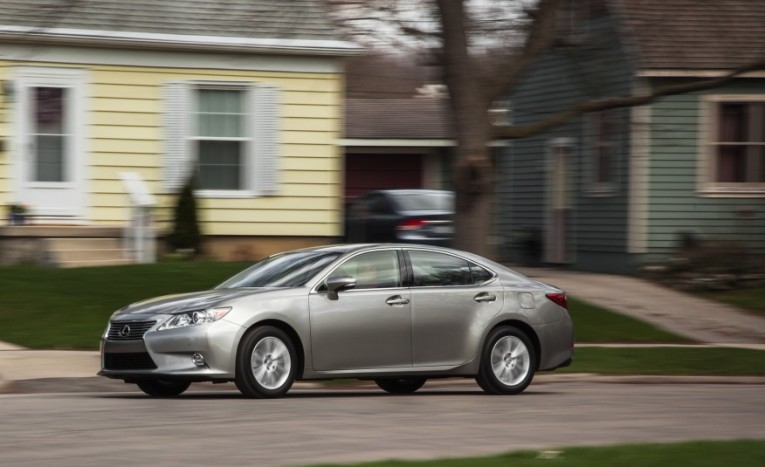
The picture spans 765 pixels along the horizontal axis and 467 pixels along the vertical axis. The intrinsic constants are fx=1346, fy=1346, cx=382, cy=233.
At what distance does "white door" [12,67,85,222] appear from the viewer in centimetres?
2208

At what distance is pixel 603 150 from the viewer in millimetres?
27234

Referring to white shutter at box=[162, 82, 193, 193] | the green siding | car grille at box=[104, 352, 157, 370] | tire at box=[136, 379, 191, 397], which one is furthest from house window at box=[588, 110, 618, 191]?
car grille at box=[104, 352, 157, 370]

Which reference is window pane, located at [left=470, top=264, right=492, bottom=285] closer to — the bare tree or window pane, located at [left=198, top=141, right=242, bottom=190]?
the bare tree

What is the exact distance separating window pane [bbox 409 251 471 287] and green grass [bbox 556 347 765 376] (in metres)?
3.13

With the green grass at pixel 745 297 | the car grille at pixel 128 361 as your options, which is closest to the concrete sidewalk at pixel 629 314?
the green grass at pixel 745 297

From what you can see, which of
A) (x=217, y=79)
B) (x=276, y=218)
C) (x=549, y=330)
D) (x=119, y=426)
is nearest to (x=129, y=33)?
(x=217, y=79)

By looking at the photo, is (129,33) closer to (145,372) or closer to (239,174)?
(239,174)

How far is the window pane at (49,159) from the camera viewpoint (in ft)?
73.1

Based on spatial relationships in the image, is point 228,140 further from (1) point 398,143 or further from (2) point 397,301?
(1) point 398,143

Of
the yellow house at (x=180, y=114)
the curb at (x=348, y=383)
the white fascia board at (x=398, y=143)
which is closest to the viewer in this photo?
the curb at (x=348, y=383)

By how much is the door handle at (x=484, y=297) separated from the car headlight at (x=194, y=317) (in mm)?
2691

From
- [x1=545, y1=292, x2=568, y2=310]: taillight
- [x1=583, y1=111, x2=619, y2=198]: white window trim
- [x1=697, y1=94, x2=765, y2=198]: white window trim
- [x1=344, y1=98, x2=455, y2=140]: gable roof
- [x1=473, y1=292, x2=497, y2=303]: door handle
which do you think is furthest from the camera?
[x1=344, y1=98, x2=455, y2=140]: gable roof

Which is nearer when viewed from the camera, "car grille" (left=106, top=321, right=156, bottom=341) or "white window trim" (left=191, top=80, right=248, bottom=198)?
"car grille" (left=106, top=321, right=156, bottom=341)

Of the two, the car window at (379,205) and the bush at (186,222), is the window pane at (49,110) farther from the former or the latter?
the car window at (379,205)
